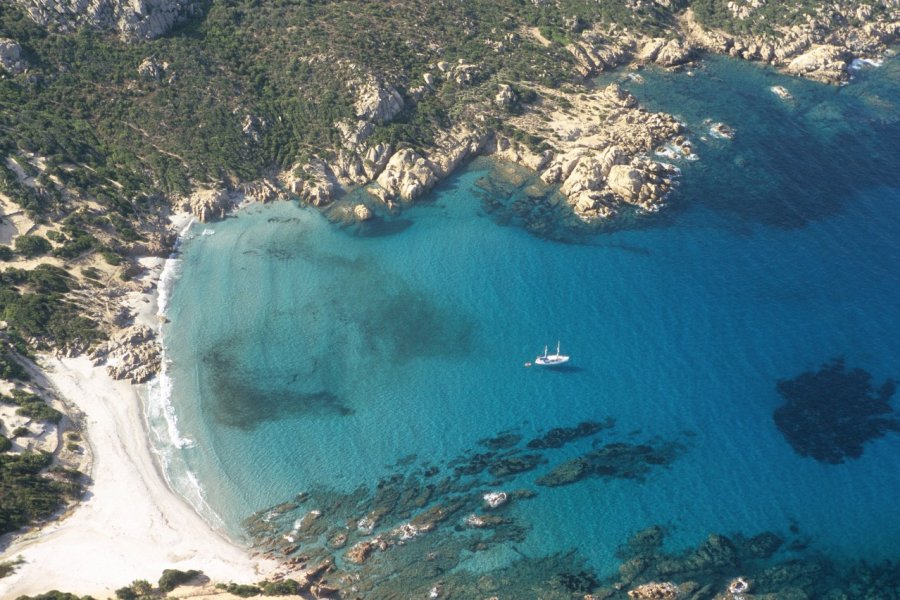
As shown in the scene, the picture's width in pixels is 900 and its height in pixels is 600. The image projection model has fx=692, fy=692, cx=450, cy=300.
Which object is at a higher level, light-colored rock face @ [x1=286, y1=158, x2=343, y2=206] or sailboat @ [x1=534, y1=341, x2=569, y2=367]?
light-colored rock face @ [x1=286, y1=158, x2=343, y2=206]

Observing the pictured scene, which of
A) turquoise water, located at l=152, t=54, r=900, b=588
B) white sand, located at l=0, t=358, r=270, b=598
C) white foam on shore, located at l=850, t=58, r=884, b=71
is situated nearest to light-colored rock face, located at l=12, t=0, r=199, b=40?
turquoise water, located at l=152, t=54, r=900, b=588

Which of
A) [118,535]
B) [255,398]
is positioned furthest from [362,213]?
[118,535]

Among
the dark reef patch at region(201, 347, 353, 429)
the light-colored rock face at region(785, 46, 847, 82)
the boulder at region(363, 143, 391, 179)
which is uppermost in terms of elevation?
the light-colored rock face at region(785, 46, 847, 82)

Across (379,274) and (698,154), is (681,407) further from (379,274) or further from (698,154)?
(698,154)

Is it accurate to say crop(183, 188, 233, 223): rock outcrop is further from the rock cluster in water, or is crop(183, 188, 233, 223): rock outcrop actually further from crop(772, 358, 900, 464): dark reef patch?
crop(772, 358, 900, 464): dark reef patch

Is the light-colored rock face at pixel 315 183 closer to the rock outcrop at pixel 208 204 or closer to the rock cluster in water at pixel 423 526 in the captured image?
the rock outcrop at pixel 208 204

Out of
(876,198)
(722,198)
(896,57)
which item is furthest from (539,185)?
(896,57)

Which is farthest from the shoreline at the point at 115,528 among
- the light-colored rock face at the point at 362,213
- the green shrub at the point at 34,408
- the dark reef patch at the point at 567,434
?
the light-colored rock face at the point at 362,213
